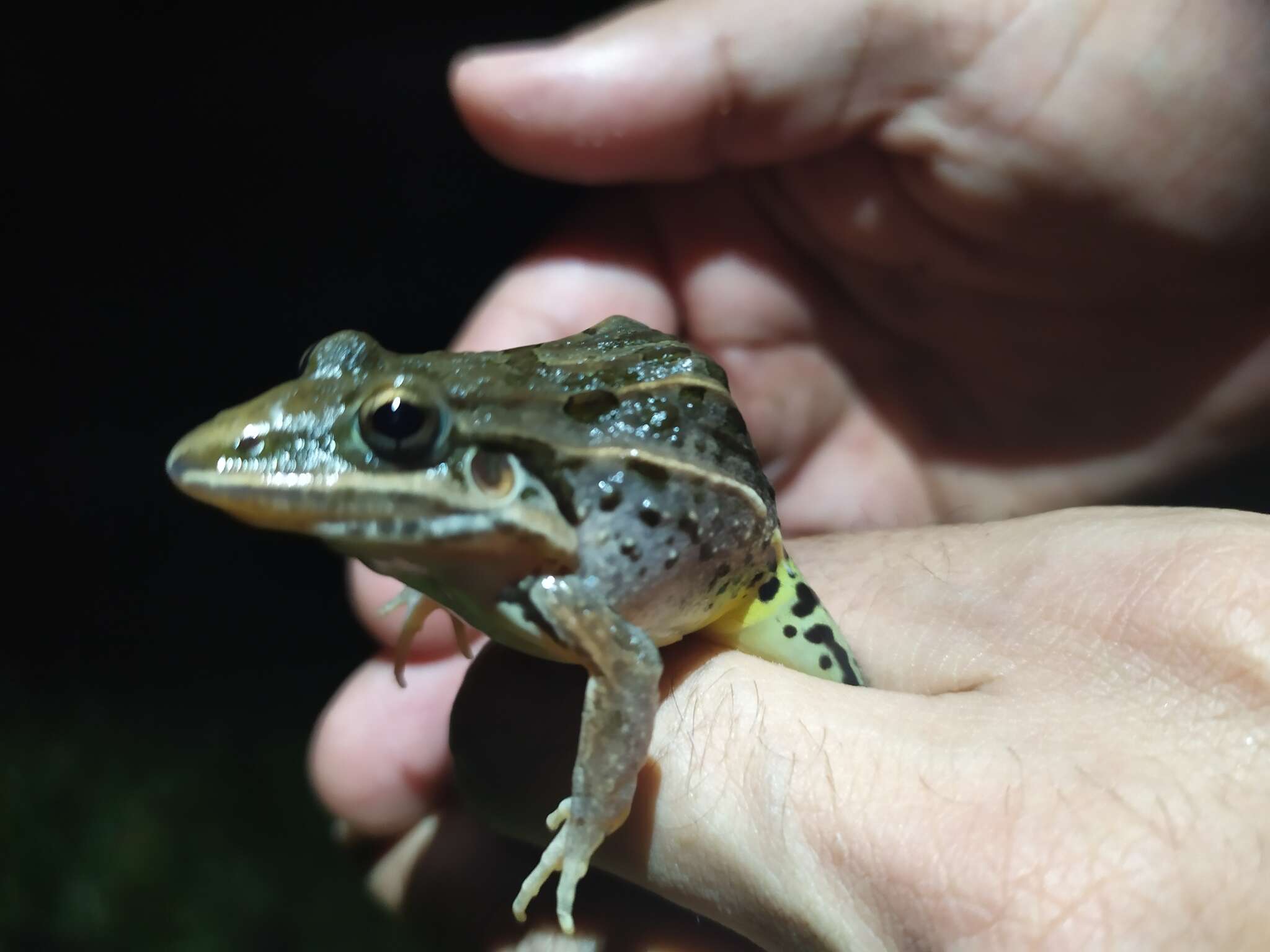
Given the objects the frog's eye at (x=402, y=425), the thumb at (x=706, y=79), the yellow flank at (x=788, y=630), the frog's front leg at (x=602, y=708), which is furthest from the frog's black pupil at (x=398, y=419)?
the thumb at (x=706, y=79)

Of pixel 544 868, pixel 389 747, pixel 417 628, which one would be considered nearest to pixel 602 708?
pixel 544 868

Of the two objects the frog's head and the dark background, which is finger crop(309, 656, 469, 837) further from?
the dark background

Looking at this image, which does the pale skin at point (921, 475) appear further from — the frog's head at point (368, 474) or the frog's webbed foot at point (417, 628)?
the frog's head at point (368, 474)

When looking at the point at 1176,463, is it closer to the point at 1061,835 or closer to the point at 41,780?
the point at 1061,835

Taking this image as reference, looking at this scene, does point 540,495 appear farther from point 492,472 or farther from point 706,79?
point 706,79

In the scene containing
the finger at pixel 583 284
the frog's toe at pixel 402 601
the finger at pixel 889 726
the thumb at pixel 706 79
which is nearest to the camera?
the finger at pixel 889 726

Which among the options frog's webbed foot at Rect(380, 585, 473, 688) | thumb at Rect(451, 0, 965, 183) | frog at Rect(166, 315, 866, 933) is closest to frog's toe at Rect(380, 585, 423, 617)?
frog's webbed foot at Rect(380, 585, 473, 688)
